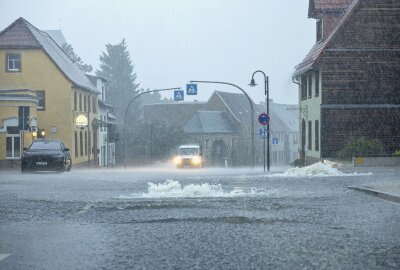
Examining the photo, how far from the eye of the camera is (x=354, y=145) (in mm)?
34344

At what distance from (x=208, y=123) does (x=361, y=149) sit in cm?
5352

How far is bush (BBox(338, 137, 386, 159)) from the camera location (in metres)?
33.5

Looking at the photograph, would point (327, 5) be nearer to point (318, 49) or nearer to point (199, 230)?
point (318, 49)

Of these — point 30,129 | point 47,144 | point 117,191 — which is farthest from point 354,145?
point 30,129

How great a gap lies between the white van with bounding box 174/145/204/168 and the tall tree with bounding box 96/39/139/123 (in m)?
53.3

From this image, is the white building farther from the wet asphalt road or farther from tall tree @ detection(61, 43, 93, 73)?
the wet asphalt road

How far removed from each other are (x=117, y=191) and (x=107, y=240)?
363 inches

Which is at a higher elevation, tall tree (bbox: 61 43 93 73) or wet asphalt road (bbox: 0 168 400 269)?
tall tree (bbox: 61 43 93 73)

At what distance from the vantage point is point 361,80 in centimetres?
3750

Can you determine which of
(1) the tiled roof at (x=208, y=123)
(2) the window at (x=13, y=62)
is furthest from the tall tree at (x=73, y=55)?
(2) the window at (x=13, y=62)

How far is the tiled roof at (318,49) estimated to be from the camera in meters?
36.7

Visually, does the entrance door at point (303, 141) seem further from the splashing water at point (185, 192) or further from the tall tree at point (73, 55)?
the tall tree at point (73, 55)

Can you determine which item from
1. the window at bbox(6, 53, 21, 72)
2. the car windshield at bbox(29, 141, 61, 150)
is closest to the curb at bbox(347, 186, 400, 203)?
the car windshield at bbox(29, 141, 61, 150)

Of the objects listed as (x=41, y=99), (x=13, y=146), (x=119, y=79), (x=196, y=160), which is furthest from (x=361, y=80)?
(x=119, y=79)
